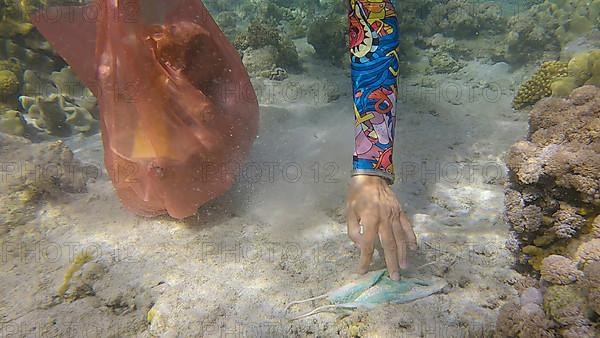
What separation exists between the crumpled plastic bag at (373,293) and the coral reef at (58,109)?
3.34 meters

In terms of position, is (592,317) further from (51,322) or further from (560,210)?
(51,322)

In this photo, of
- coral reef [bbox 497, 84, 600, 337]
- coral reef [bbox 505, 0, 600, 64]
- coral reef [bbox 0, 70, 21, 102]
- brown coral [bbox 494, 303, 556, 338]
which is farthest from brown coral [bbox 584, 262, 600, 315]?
coral reef [bbox 0, 70, 21, 102]

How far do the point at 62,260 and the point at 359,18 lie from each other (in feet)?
7.65

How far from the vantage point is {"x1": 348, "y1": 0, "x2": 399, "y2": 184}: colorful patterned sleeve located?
227 centimetres

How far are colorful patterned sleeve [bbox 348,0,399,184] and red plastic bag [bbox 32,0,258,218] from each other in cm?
89

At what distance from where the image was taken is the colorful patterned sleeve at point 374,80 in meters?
2.27

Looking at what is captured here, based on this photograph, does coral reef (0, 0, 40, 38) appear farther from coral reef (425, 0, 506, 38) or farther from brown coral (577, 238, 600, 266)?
coral reef (425, 0, 506, 38)

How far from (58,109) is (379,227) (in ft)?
12.2

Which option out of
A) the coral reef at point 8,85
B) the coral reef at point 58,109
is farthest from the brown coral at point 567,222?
the coral reef at point 8,85

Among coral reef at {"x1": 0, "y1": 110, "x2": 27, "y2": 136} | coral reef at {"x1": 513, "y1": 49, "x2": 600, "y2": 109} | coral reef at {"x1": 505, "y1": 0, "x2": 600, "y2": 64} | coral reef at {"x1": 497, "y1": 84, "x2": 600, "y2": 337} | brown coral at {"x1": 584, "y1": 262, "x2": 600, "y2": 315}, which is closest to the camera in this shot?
brown coral at {"x1": 584, "y1": 262, "x2": 600, "y2": 315}

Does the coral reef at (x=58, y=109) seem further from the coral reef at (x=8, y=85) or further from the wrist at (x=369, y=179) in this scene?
the wrist at (x=369, y=179)

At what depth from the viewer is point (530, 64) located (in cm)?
550

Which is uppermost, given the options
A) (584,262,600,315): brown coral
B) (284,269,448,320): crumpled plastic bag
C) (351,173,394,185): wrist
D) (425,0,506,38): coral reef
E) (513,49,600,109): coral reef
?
(425,0,506,38): coral reef

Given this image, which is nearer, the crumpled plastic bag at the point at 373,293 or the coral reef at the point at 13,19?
the crumpled plastic bag at the point at 373,293
